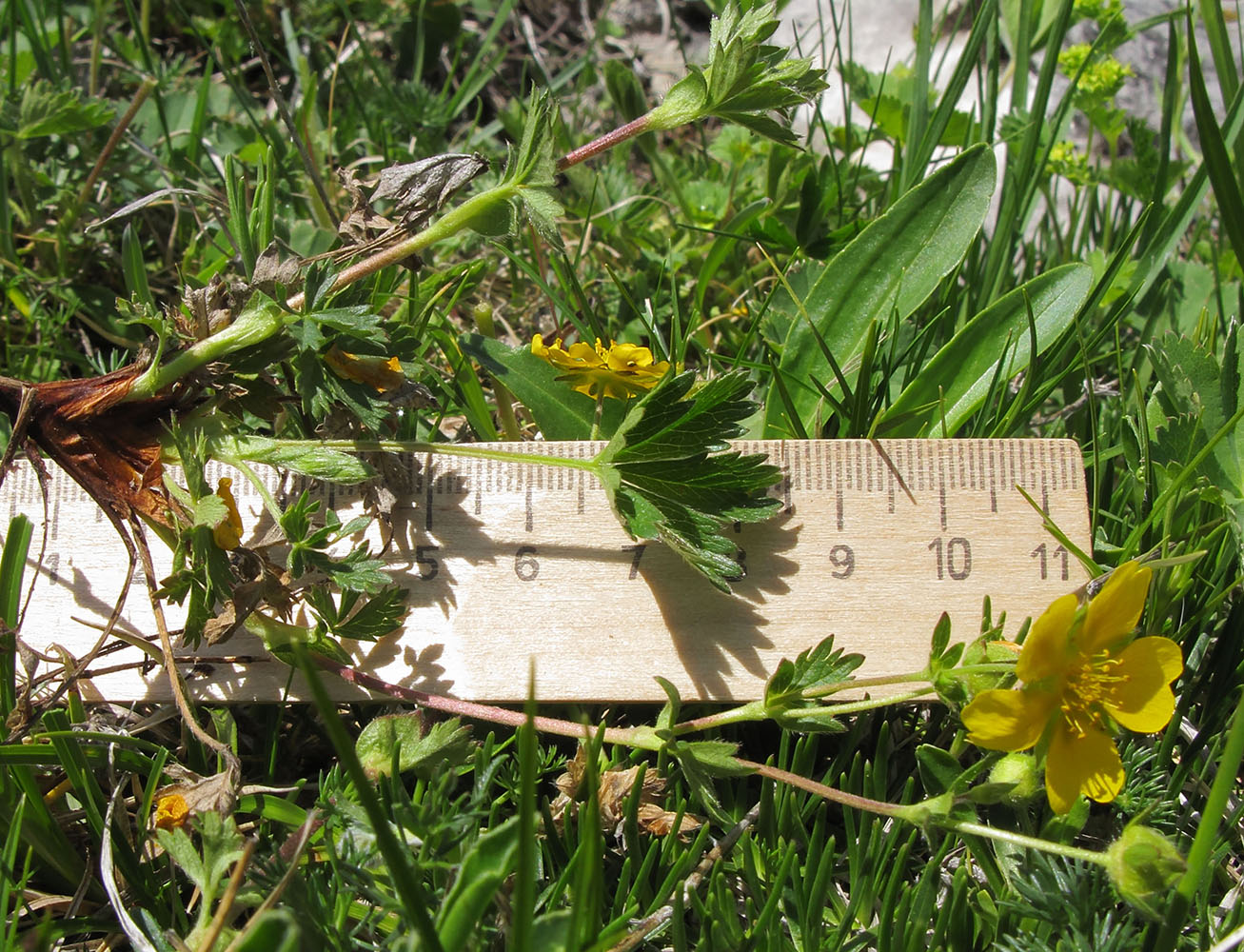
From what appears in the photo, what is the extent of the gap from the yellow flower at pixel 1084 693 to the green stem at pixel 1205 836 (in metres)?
0.14

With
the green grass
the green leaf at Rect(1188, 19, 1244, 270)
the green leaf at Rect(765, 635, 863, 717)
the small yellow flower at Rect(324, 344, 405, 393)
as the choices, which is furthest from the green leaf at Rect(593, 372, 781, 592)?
the green leaf at Rect(1188, 19, 1244, 270)

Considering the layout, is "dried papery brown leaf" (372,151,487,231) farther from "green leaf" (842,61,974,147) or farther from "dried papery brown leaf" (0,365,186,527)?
"green leaf" (842,61,974,147)

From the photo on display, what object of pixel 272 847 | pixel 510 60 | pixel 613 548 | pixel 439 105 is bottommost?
pixel 272 847

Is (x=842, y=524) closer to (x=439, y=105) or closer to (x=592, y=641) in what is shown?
(x=592, y=641)

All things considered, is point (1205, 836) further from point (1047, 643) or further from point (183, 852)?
point (183, 852)

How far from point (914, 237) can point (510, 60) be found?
87.0 inches

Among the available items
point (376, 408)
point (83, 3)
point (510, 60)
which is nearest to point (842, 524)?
point (376, 408)

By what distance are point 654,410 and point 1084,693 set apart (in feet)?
2.80

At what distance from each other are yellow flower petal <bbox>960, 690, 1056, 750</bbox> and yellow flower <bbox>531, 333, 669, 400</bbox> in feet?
2.91

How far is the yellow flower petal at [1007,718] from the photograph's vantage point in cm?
150

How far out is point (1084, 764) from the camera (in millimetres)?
1567

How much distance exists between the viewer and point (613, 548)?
2.05 metres

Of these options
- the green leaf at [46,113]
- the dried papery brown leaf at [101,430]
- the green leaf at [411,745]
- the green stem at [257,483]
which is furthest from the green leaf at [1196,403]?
the green leaf at [46,113]

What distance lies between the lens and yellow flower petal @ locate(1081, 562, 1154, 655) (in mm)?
1573
